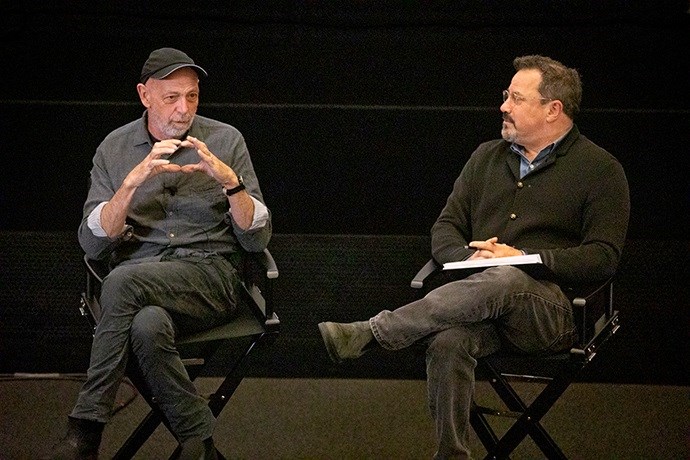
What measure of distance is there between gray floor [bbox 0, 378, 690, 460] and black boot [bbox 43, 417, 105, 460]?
2.34ft

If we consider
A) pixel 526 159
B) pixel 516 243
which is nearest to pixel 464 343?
pixel 516 243

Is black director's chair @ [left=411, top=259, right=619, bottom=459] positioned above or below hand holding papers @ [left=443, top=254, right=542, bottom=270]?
below

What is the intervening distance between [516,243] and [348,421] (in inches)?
46.0

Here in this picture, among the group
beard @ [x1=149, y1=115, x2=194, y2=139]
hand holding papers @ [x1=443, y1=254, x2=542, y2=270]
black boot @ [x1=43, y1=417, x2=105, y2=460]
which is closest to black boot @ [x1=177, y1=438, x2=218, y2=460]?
black boot @ [x1=43, y1=417, x2=105, y2=460]

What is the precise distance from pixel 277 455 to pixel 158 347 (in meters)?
0.95

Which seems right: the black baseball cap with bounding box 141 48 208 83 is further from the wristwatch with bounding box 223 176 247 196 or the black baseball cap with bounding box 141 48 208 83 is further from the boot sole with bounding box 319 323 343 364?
the boot sole with bounding box 319 323 343 364

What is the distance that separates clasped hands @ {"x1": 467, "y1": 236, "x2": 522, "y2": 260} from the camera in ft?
12.6

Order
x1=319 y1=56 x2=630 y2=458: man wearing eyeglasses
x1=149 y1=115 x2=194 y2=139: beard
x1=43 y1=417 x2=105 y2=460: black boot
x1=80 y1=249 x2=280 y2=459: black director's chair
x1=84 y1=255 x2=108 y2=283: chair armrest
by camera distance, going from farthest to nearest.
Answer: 1. x1=149 y1=115 x2=194 y2=139: beard
2. x1=84 y1=255 x2=108 y2=283: chair armrest
3. x1=80 y1=249 x2=280 y2=459: black director's chair
4. x1=319 y1=56 x2=630 y2=458: man wearing eyeglasses
5. x1=43 y1=417 x2=105 y2=460: black boot

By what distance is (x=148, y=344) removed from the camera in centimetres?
355

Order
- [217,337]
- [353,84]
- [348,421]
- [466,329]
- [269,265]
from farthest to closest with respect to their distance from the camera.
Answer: [353,84] < [348,421] < [269,265] < [217,337] < [466,329]

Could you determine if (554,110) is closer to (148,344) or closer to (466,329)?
(466,329)

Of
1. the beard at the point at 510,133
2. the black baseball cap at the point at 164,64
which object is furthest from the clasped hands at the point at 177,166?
the beard at the point at 510,133

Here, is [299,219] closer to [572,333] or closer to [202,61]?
[202,61]

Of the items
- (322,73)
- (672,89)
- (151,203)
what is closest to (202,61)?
(322,73)
